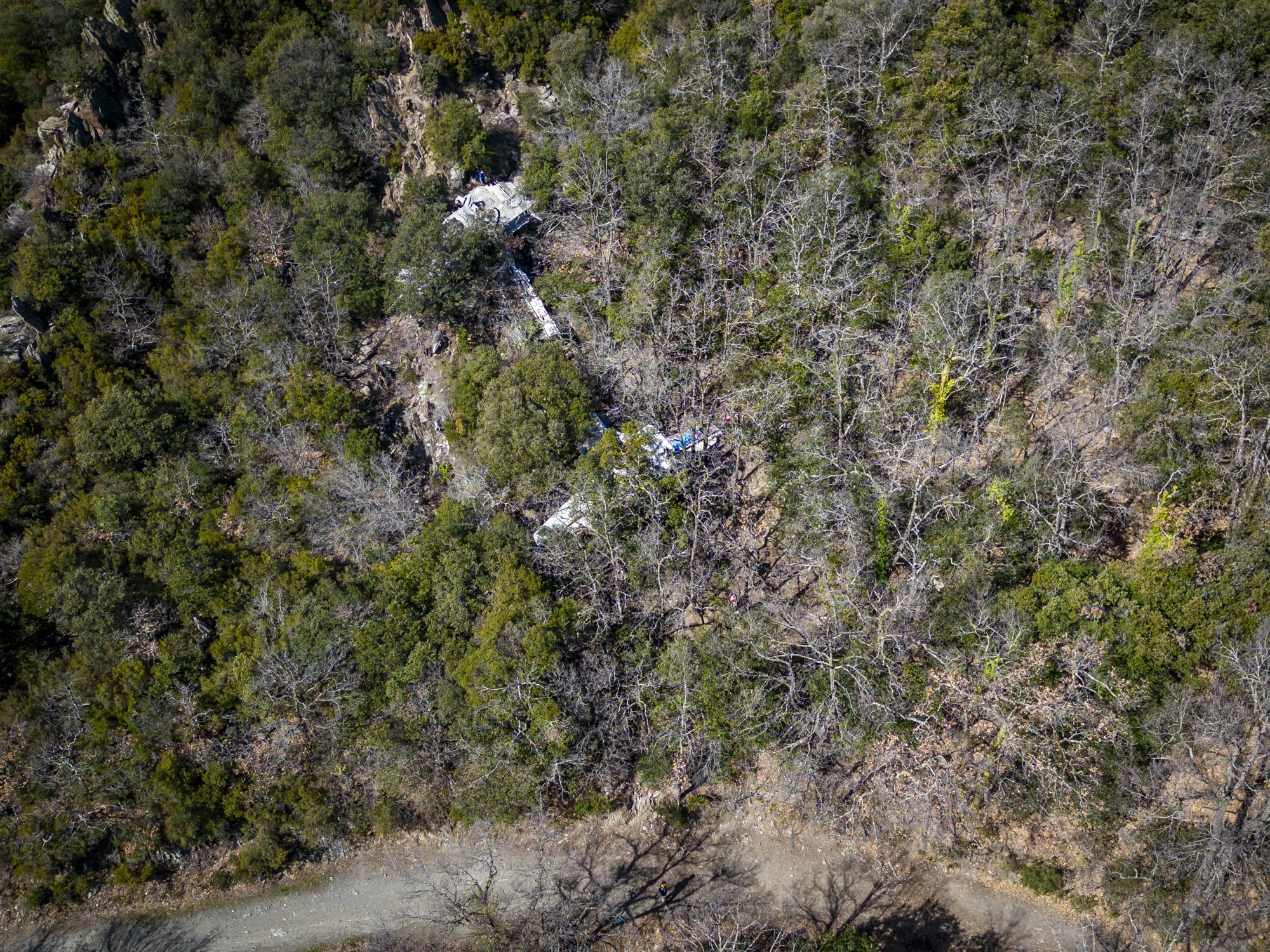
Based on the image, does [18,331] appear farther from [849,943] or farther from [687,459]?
[849,943]

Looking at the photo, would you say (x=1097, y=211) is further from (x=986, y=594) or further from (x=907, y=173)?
(x=986, y=594)

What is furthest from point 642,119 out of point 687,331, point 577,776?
point 577,776

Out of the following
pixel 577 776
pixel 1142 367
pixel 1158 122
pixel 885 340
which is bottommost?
pixel 577 776

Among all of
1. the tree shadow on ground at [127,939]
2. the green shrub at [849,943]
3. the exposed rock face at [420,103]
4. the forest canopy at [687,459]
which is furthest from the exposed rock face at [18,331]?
the green shrub at [849,943]

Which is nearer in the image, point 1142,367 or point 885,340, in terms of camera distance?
point 1142,367

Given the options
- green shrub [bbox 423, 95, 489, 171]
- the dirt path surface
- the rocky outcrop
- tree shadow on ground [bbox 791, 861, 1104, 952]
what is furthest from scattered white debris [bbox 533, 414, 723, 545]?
the rocky outcrop

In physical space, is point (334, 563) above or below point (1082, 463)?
above

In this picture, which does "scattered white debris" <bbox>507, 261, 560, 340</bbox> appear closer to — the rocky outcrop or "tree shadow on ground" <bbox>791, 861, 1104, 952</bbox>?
"tree shadow on ground" <bbox>791, 861, 1104, 952</bbox>

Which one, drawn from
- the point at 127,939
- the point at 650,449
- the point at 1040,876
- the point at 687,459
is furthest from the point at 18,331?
the point at 1040,876
